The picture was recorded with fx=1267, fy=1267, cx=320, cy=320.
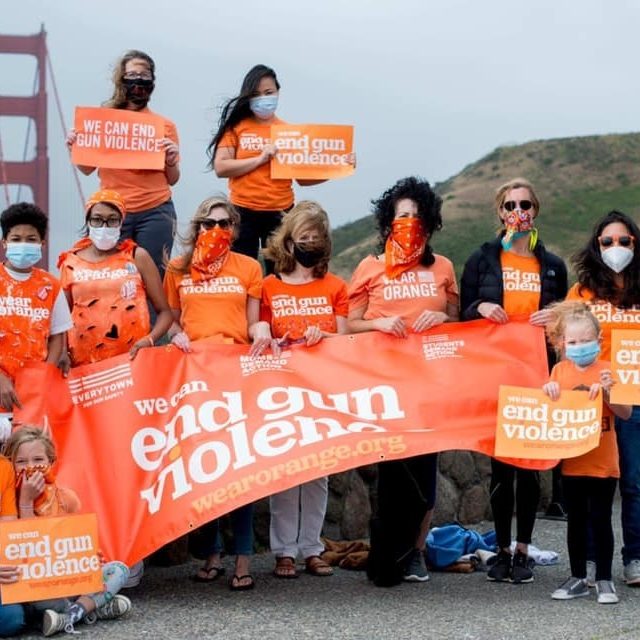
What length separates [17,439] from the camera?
5992mm

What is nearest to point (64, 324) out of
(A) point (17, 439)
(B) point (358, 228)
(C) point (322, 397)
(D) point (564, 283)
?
(A) point (17, 439)

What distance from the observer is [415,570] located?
23.5 feet

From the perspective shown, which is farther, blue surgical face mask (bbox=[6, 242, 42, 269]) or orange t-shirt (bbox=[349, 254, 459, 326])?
orange t-shirt (bbox=[349, 254, 459, 326])

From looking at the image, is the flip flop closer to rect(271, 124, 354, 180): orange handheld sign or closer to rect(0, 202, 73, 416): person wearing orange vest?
rect(0, 202, 73, 416): person wearing orange vest

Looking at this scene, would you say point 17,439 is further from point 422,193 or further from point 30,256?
point 422,193

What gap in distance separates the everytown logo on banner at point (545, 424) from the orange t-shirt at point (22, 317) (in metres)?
2.43

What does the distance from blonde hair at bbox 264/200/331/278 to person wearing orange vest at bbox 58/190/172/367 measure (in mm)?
695

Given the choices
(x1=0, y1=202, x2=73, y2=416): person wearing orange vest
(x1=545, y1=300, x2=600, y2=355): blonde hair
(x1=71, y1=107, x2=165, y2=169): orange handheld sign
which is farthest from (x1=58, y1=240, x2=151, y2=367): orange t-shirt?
(x1=545, y1=300, x2=600, y2=355): blonde hair

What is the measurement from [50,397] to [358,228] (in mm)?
85910

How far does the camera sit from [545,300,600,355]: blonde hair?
255 inches

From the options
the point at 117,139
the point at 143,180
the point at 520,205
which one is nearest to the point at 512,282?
the point at 520,205

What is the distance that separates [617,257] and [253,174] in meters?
2.41

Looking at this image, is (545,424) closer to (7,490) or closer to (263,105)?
(7,490)

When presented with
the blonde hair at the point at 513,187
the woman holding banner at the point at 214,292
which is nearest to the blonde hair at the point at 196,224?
the woman holding banner at the point at 214,292
